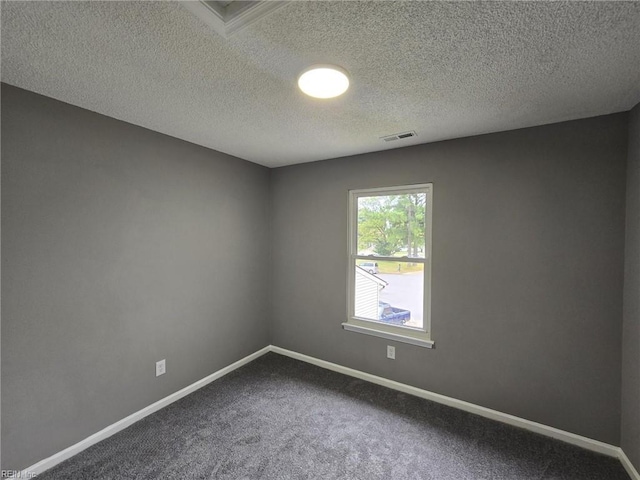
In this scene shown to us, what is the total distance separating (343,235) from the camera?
10.3 ft

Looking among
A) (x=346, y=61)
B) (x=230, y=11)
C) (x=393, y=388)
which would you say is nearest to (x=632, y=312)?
(x=393, y=388)

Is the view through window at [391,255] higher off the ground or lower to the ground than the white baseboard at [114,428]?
higher

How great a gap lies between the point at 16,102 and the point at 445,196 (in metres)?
3.13

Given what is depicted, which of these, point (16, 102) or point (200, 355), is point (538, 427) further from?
point (16, 102)

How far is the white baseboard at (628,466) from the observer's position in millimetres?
1737

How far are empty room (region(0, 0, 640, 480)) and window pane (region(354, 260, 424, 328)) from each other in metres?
0.02

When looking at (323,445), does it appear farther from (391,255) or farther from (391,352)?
(391,255)

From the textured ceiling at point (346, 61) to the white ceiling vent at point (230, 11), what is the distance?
0.04m

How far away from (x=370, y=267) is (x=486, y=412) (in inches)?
62.5

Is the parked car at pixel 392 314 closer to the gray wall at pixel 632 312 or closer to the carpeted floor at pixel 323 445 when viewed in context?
the carpeted floor at pixel 323 445

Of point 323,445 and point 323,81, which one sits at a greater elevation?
point 323,81

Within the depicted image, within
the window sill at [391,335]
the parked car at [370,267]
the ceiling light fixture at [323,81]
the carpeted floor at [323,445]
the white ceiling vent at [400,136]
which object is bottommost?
the carpeted floor at [323,445]

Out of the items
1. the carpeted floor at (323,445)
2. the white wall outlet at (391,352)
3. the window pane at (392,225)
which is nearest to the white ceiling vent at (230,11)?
the window pane at (392,225)

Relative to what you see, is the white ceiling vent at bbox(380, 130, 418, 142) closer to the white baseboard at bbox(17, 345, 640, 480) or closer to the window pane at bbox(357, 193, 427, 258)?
the window pane at bbox(357, 193, 427, 258)
